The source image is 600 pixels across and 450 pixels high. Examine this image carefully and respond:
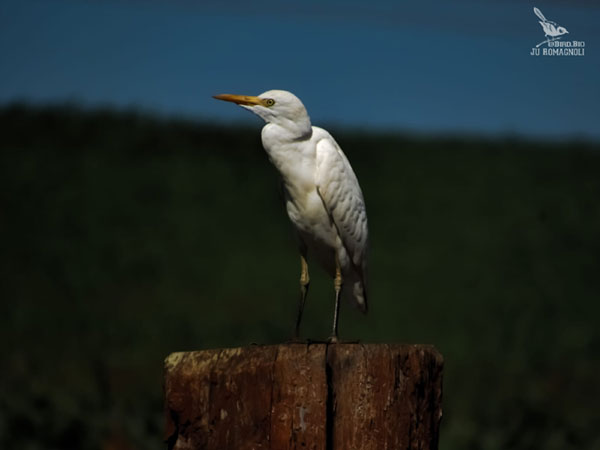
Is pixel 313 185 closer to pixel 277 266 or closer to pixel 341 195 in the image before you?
pixel 341 195

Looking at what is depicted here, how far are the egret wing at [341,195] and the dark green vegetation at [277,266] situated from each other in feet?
11.5

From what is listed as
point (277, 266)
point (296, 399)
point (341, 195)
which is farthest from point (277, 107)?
point (277, 266)

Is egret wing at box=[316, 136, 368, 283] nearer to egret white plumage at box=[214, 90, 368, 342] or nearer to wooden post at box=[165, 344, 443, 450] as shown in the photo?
egret white plumage at box=[214, 90, 368, 342]

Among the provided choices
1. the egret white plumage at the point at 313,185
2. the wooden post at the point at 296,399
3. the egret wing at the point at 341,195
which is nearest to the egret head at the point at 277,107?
the egret white plumage at the point at 313,185

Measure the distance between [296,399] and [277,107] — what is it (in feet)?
4.87

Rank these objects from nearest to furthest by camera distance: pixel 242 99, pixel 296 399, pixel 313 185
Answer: pixel 296 399
pixel 242 99
pixel 313 185

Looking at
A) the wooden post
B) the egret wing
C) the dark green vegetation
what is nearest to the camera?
the wooden post

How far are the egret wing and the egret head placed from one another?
241 mm

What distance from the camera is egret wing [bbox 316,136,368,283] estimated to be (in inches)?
156

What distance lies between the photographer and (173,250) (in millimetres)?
14430

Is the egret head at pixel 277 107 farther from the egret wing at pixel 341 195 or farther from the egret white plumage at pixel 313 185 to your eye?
the egret wing at pixel 341 195

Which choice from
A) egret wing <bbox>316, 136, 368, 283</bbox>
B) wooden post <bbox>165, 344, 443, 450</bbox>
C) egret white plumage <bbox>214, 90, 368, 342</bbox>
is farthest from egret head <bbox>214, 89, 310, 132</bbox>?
wooden post <bbox>165, 344, 443, 450</bbox>

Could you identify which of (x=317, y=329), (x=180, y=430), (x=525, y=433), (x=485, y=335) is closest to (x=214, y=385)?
(x=180, y=430)

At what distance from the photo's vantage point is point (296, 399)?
2.90m
